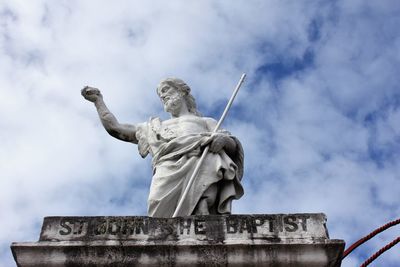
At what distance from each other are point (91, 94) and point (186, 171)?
2752mm

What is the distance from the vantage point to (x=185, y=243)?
7.16 meters

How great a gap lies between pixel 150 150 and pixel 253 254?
366 centimetres

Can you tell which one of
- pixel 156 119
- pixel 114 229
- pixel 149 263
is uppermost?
pixel 156 119

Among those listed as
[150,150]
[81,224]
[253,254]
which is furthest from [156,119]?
[253,254]

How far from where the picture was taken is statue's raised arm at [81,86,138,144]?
1105 centimetres

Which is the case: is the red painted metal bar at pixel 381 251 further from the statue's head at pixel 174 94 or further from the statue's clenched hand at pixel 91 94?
the statue's clenched hand at pixel 91 94

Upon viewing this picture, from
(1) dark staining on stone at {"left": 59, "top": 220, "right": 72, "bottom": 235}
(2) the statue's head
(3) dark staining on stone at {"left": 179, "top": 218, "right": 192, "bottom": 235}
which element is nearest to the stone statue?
(2) the statue's head

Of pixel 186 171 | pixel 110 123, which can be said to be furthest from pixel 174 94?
pixel 186 171

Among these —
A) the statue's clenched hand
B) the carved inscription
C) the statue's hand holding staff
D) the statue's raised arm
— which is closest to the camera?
the carved inscription

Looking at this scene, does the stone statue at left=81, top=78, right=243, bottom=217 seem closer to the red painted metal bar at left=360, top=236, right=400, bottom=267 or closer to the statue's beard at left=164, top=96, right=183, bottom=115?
the statue's beard at left=164, top=96, right=183, bottom=115

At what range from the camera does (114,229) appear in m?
7.48

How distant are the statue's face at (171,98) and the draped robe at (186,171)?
80 centimetres

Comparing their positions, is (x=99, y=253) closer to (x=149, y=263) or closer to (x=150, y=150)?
(x=149, y=263)

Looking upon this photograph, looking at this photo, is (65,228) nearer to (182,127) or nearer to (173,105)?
(182,127)
